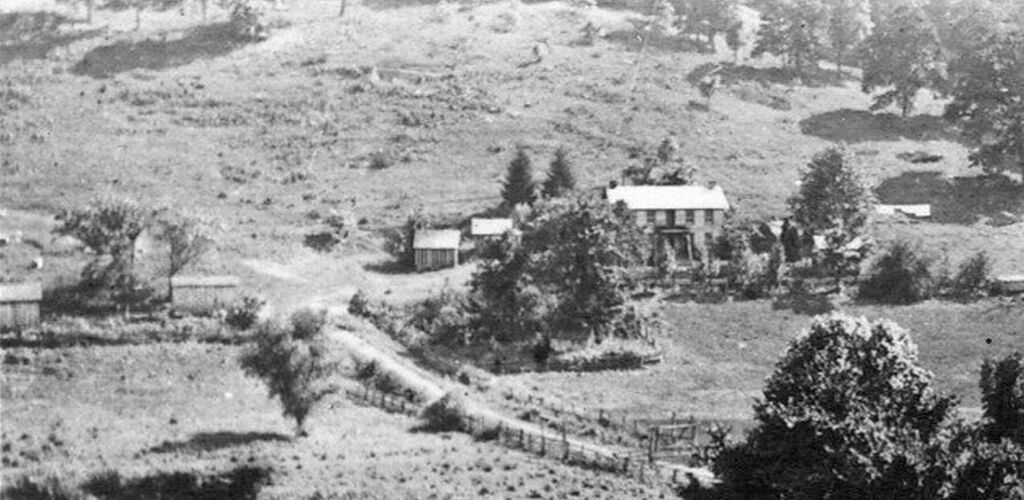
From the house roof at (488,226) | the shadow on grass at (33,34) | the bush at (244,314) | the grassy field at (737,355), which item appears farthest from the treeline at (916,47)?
the shadow on grass at (33,34)

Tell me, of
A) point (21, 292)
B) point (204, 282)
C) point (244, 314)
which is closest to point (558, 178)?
point (204, 282)

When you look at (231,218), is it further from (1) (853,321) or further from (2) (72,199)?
→ (1) (853,321)

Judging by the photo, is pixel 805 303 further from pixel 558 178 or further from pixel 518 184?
pixel 518 184

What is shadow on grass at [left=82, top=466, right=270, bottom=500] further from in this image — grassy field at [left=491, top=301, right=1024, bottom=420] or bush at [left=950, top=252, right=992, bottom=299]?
bush at [left=950, top=252, right=992, bottom=299]

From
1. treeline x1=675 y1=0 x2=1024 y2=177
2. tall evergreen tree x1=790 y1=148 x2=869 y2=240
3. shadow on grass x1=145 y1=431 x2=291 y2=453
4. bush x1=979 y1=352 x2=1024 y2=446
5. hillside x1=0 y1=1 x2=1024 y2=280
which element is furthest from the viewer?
treeline x1=675 y1=0 x2=1024 y2=177

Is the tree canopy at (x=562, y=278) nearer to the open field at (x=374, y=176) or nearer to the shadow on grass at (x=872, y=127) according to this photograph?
the open field at (x=374, y=176)

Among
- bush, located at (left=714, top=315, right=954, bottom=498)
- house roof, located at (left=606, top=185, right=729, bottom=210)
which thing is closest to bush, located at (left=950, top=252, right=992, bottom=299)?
house roof, located at (left=606, top=185, right=729, bottom=210)
